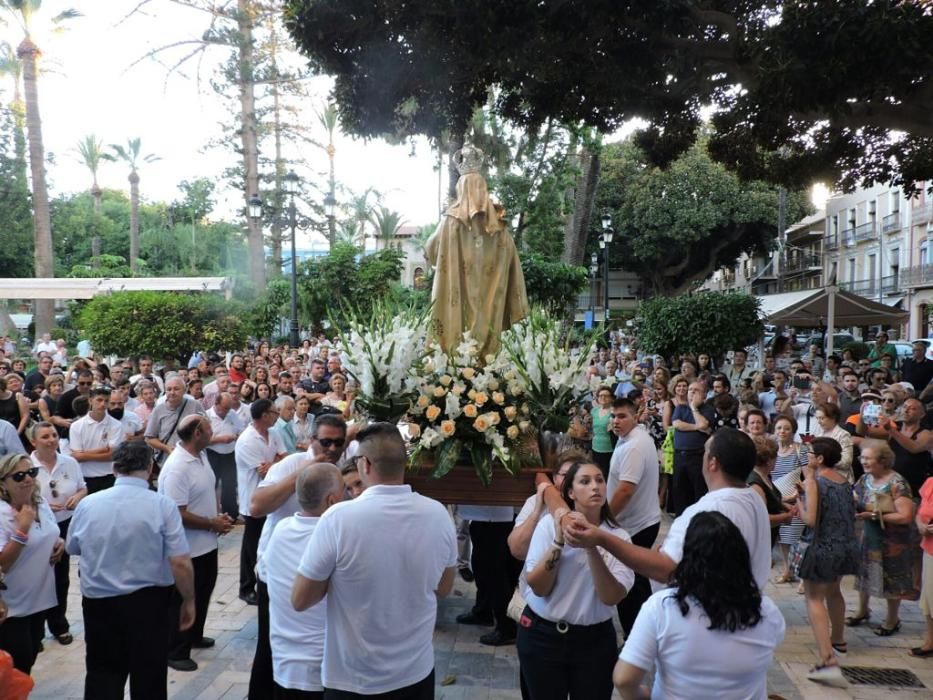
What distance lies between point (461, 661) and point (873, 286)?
1832 inches

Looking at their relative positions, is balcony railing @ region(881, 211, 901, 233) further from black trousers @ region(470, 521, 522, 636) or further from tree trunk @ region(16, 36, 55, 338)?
black trousers @ region(470, 521, 522, 636)

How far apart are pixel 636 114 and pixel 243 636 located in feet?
24.8

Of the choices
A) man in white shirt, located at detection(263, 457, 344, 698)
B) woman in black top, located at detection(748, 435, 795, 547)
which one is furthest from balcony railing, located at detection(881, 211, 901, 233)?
man in white shirt, located at detection(263, 457, 344, 698)

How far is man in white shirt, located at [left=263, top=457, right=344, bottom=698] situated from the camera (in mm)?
3377

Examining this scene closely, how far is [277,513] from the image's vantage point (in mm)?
4617

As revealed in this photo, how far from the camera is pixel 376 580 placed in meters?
2.87

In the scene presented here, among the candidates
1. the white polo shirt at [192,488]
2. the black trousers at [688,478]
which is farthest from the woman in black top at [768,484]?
the white polo shirt at [192,488]

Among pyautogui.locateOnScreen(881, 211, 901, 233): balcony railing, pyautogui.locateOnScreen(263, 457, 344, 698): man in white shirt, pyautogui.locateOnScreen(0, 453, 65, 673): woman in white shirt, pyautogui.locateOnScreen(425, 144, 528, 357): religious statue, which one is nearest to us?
pyautogui.locateOnScreen(263, 457, 344, 698): man in white shirt

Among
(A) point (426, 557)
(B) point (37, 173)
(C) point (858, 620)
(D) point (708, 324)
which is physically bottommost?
(C) point (858, 620)

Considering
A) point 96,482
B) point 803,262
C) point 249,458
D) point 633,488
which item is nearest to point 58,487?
point 249,458

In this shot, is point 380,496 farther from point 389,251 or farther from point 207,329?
point 389,251

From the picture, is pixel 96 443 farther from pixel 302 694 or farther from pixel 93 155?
pixel 93 155

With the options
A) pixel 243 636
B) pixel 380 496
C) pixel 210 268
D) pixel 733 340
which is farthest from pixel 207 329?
pixel 210 268

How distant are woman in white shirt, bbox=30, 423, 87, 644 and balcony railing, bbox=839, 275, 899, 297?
4327 centimetres
